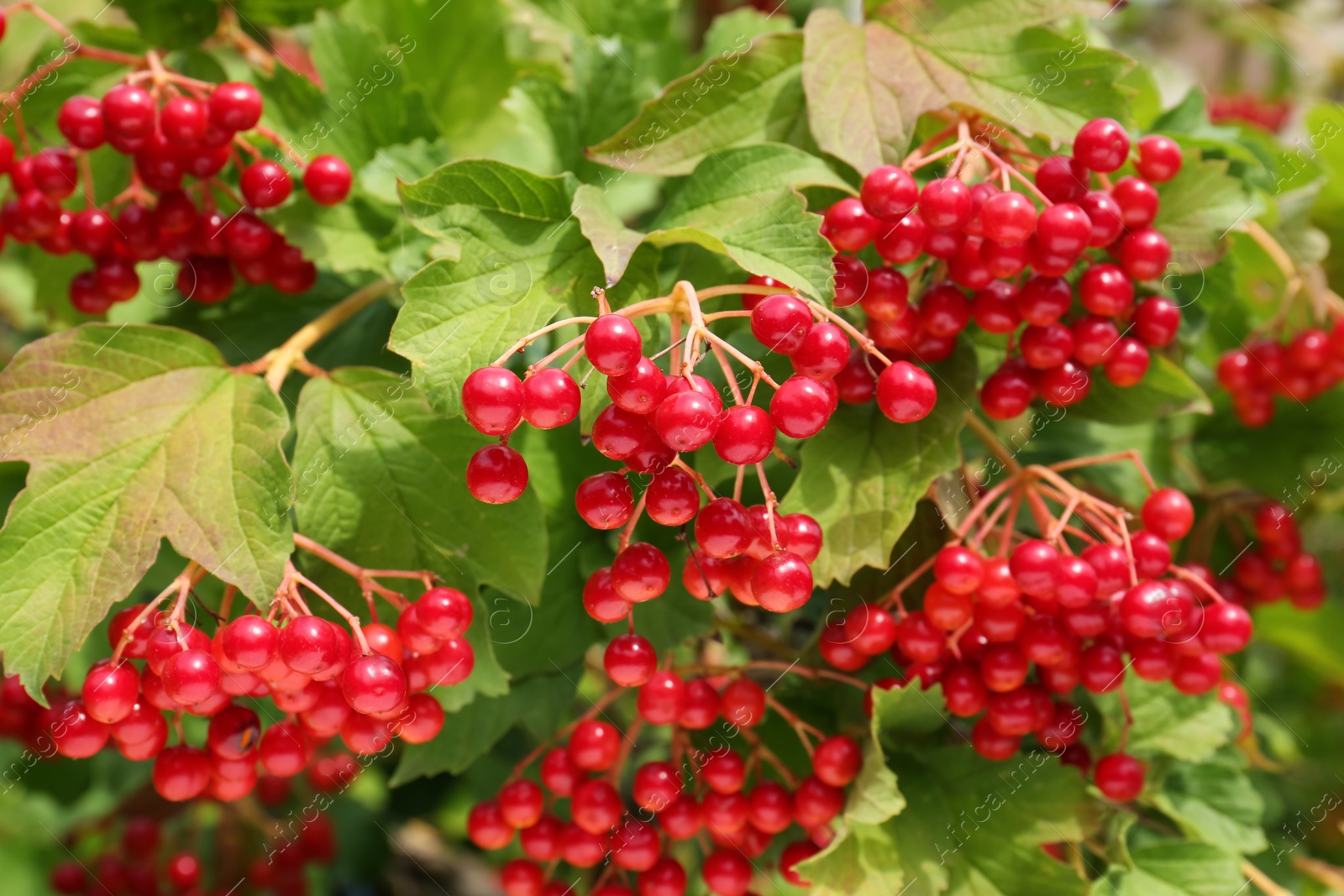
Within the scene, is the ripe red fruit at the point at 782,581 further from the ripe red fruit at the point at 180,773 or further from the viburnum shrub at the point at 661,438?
the ripe red fruit at the point at 180,773

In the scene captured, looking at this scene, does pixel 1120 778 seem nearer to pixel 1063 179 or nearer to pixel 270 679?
pixel 1063 179

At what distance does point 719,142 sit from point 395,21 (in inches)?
17.8

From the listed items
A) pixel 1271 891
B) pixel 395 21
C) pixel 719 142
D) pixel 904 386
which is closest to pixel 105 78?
pixel 395 21

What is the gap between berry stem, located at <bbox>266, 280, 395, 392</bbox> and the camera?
0.75 meters

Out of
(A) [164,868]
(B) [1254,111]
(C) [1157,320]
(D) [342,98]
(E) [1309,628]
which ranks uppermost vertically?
(D) [342,98]

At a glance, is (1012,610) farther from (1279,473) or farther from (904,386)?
(1279,473)

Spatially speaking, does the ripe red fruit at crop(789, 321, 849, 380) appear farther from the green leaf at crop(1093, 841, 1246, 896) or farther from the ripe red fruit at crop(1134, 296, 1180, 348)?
the green leaf at crop(1093, 841, 1246, 896)

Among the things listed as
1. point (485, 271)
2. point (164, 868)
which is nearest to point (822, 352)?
point (485, 271)

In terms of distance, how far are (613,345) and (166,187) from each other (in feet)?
1.58

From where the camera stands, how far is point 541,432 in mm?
822

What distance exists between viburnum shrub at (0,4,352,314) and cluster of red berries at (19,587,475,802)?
317 millimetres

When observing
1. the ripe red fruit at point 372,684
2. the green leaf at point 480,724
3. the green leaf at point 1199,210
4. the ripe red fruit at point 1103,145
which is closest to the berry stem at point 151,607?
the ripe red fruit at point 372,684

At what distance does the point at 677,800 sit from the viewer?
767mm

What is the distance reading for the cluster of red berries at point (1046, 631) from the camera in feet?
2.26
